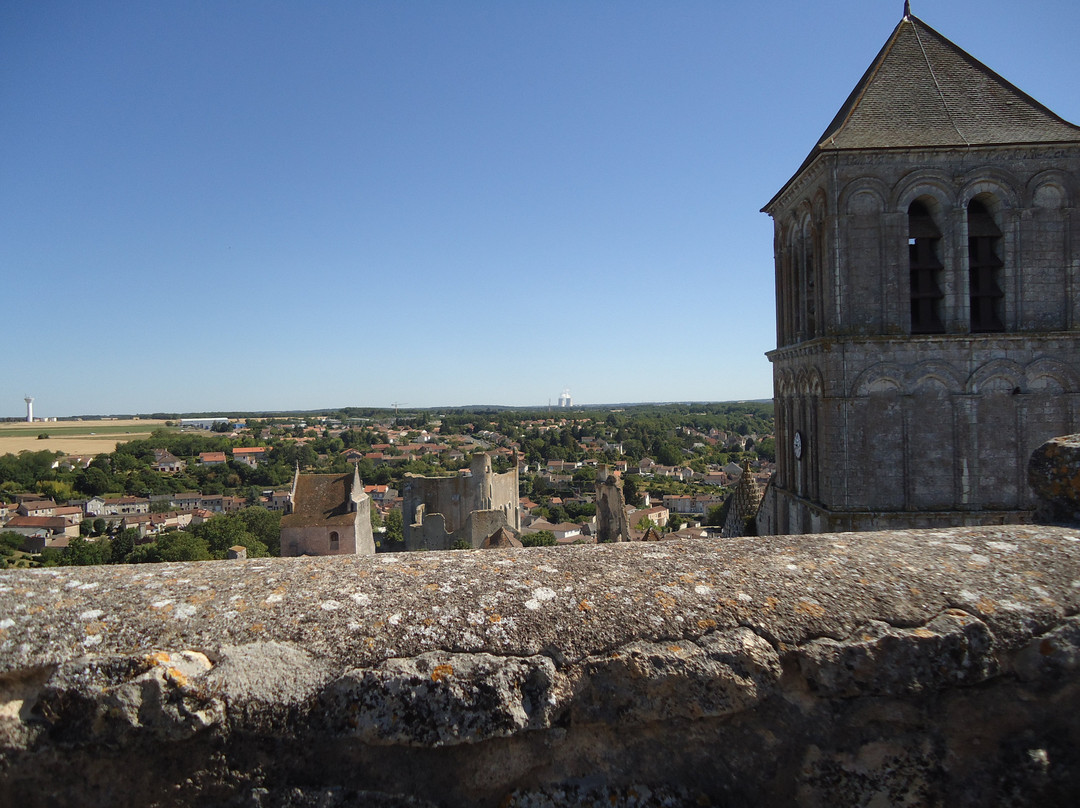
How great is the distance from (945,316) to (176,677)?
11.1 metres

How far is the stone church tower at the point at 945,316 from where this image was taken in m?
9.80

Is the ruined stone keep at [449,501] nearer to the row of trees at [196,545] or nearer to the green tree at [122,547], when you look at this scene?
the row of trees at [196,545]

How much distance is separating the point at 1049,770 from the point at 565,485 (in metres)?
82.1

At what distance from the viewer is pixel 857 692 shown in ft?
7.04

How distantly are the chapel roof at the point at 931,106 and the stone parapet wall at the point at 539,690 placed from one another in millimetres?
9438

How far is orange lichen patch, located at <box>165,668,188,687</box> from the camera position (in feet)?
6.43

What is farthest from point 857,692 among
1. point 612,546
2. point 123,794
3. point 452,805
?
point 123,794

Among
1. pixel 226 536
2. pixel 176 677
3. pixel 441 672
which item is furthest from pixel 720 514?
pixel 176 677

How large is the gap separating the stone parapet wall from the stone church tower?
8255mm

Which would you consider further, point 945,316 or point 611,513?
point 611,513

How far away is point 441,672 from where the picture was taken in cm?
204

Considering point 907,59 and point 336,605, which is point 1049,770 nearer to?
point 336,605

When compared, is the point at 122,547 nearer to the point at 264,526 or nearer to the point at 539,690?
the point at 264,526

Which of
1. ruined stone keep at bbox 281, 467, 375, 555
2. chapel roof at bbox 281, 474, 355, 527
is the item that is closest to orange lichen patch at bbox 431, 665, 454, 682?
ruined stone keep at bbox 281, 467, 375, 555
